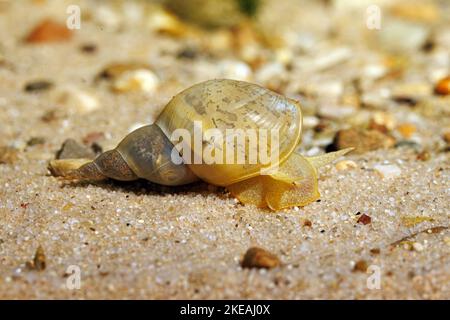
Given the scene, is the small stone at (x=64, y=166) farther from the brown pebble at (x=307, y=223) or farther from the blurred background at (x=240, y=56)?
the brown pebble at (x=307, y=223)

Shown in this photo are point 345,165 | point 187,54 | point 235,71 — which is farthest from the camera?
point 187,54

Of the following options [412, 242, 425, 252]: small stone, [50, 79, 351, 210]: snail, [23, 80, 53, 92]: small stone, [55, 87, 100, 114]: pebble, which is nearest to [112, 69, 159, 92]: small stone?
[55, 87, 100, 114]: pebble

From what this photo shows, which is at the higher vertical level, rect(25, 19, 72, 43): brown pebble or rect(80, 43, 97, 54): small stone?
rect(25, 19, 72, 43): brown pebble

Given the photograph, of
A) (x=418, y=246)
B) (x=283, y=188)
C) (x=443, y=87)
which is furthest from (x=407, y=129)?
(x=418, y=246)

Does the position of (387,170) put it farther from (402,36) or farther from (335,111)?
(402,36)

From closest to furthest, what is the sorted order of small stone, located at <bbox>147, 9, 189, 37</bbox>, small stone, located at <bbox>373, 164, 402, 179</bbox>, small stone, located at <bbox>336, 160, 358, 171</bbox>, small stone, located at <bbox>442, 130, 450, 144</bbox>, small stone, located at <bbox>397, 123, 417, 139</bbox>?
small stone, located at <bbox>373, 164, 402, 179</bbox>, small stone, located at <bbox>336, 160, 358, 171</bbox>, small stone, located at <bbox>442, 130, 450, 144</bbox>, small stone, located at <bbox>397, 123, 417, 139</bbox>, small stone, located at <bbox>147, 9, 189, 37</bbox>

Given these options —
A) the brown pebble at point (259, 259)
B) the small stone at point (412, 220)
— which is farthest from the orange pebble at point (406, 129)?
the brown pebble at point (259, 259)

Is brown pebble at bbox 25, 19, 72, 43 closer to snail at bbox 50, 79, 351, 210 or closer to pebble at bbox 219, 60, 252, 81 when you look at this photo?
pebble at bbox 219, 60, 252, 81
